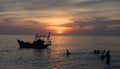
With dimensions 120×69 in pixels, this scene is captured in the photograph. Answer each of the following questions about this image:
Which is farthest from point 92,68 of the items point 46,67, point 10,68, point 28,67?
point 10,68

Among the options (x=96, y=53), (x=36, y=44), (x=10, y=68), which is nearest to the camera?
(x=10, y=68)

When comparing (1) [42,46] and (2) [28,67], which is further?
(1) [42,46]

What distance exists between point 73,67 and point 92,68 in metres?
3.98

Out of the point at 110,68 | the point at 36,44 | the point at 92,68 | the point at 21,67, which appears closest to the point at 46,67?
the point at 21,67

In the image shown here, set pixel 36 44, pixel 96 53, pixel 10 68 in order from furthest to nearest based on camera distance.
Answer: pixel 36 44
pixel 96 53
pixel 10 68

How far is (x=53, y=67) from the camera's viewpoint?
170 feet

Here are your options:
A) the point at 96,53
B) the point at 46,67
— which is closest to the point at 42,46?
the point at 96,53

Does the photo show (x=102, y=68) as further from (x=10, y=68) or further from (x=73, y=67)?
(x=10, y=68)

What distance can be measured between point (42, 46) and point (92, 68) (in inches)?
2260

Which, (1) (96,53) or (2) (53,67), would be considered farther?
(1) (96,53)

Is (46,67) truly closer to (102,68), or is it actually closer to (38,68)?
(38,68)

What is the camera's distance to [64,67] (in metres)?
51.6

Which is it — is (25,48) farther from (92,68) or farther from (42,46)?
(92,68)

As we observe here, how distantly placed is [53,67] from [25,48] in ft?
193
